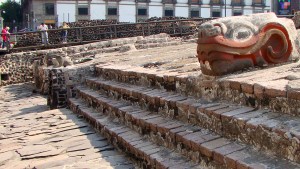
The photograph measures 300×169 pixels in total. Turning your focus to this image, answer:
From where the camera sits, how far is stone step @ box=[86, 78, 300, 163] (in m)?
2.61

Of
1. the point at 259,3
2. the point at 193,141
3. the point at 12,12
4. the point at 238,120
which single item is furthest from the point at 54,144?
the point at 12,12

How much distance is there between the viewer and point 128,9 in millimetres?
39438

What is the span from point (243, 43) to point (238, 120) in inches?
39.4

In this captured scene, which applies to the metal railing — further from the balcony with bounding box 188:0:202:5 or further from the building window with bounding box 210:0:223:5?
the building window with bounding box 210:0:223:5

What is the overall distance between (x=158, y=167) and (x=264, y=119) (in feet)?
3.35

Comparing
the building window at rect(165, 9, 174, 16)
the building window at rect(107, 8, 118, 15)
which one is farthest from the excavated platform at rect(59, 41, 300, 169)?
the building window at rect(165, 9, 174, 16)

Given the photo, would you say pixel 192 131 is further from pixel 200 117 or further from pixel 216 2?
pixel 216 2

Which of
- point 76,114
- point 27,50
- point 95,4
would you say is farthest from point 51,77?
point 95,4

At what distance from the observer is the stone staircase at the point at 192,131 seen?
8.79ft

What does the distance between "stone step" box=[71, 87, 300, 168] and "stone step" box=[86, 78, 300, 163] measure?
0.06 meters

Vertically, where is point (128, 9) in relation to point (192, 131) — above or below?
above

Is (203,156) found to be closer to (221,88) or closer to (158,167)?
(158,167)

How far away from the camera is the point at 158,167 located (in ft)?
11.3

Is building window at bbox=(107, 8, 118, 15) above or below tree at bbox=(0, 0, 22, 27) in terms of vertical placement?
below
